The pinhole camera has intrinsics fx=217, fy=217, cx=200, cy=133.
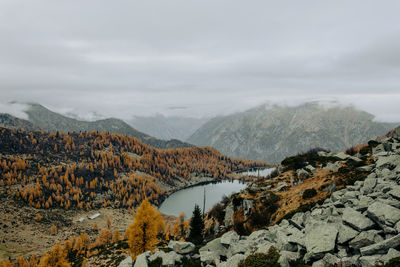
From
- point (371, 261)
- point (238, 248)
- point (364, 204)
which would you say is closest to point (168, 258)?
point (238, 248)

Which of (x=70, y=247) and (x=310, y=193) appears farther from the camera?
(x=70, y=247)

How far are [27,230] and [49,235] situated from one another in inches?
673

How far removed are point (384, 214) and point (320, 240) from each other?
232 inches

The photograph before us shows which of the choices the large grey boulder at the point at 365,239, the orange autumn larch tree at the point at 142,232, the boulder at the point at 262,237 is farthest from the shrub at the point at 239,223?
the large grey boulder at the point at 365,239

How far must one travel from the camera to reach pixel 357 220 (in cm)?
2014

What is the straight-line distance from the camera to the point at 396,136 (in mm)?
50875

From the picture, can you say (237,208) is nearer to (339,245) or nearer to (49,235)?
(339,245)

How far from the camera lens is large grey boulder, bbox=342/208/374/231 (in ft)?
63.5

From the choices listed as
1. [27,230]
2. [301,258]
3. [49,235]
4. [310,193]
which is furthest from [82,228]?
[301,258]

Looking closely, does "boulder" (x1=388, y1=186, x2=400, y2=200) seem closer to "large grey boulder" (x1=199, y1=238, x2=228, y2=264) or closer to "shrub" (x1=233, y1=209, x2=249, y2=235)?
"large grey boulder" (x1=199, y1=238, x2=228, y2=264)

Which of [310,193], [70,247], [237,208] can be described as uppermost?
[310,193]

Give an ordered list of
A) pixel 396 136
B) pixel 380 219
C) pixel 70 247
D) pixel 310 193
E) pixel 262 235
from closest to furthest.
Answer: pixel 380 219, pixel 262 235, pixel 310 193, pixel 396 136, pixel 70 247

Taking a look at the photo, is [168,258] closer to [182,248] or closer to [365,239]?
[182,248]

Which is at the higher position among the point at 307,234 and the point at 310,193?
the point at 307,234
